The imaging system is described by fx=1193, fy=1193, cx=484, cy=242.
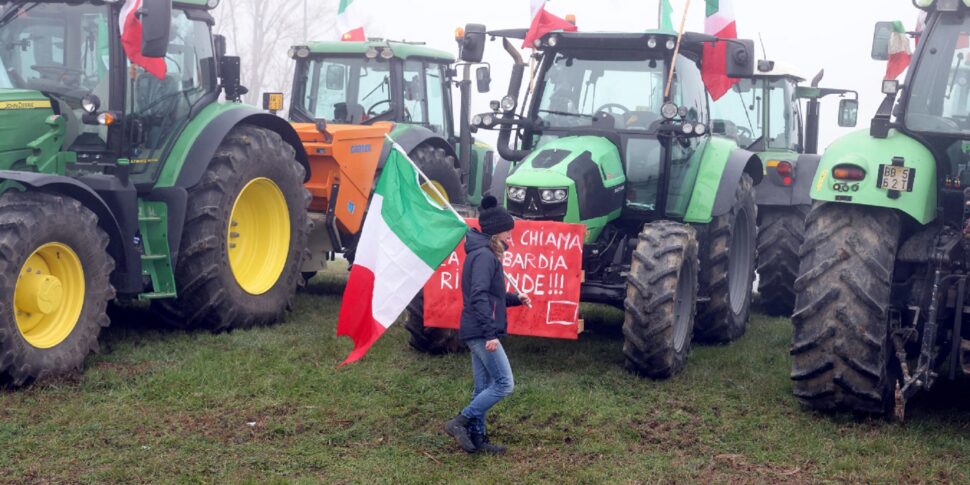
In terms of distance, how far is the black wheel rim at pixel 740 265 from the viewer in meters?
9.89

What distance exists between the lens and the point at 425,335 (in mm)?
8211

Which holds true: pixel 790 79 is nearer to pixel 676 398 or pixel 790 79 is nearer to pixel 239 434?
pixel 676 398

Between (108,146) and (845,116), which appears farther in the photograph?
(845,116)

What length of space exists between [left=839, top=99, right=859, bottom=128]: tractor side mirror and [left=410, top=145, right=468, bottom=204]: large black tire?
4155 mm

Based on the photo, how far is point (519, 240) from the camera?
25.2 feet

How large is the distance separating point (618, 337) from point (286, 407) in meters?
3.28

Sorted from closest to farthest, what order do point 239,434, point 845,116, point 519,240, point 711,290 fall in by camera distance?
point 239,434
point 519,240
point 711,290
point 845,116

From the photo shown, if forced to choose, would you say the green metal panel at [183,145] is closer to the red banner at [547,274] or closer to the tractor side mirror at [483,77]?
the red banner at [547,274]

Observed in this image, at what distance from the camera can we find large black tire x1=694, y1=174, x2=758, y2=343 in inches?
351

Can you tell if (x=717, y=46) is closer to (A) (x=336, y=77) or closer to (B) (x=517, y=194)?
(B) (x=517, y=194)

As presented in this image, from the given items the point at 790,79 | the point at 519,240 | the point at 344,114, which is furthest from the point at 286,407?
the point at 790,79

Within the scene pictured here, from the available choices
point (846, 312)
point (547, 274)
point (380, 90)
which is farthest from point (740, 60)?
point (380, 90)

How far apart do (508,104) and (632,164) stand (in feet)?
3.25

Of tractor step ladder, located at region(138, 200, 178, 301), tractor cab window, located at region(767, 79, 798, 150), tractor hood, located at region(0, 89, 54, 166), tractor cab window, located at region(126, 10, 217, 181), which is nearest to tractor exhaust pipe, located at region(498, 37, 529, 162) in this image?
tractor cab window, located at region(126, 10, 217, 181)
